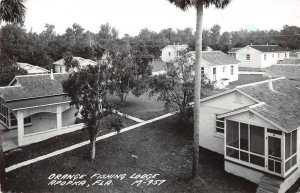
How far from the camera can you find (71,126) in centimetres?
2544

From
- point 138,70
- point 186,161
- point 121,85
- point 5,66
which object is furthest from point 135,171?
point 5,66

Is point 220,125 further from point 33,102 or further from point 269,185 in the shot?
point 33,102

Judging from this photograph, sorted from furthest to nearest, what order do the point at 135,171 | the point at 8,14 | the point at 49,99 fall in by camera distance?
1. the point at 49,99
2. the point at 135,171
3. the point at 8,14

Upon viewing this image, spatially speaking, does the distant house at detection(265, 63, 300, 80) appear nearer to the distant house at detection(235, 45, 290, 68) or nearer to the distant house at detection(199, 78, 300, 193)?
the distant house at detection(199, 78, 300, 193)

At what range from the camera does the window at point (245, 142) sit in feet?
54.6

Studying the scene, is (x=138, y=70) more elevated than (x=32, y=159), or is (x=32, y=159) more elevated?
(x=138, y=70)

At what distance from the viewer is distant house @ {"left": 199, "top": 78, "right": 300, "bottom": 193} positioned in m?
15.3

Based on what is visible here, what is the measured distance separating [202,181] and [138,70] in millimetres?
19041

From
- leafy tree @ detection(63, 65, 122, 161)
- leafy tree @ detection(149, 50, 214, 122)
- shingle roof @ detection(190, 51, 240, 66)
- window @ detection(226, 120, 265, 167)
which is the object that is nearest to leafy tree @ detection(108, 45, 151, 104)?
leafy tree @ detection(149, 50, 214, 122)

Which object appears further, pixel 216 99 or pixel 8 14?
pixel 216 99

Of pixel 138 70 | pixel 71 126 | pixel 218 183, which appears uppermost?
pixel 138 70

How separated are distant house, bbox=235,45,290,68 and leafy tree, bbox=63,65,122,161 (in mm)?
46033

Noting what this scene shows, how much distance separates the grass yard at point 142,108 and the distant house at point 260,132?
A: 853 centimetres

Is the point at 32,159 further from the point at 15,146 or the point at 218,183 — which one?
the point at 218,183
